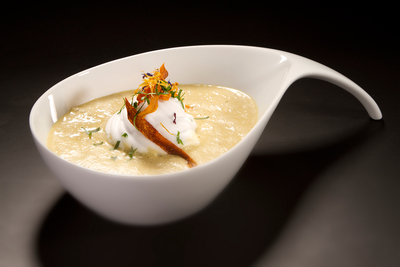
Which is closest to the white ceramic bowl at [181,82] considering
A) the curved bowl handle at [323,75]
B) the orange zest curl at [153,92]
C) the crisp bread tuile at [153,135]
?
the curved bowl handle at [323,75]

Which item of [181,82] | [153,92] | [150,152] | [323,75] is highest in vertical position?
[323,75]

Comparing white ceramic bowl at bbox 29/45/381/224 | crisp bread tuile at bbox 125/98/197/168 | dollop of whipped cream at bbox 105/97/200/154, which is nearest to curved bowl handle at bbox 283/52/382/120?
white ceramic bowl at bbox 29/45/381/224

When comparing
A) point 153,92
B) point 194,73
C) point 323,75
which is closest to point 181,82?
point 194,73

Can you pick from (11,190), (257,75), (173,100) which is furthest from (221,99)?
(11,190)

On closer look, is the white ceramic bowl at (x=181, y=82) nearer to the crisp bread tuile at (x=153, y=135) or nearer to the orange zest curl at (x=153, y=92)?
the crisp bread tuile at (x=153, y=135)

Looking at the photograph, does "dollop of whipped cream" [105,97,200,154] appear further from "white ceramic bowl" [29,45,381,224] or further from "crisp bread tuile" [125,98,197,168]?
"white ceramic bowl" [29,45,381,224]

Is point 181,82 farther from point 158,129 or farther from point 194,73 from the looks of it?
point 158,129

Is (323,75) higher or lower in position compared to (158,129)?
higher

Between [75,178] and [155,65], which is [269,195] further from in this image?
[155,65]
